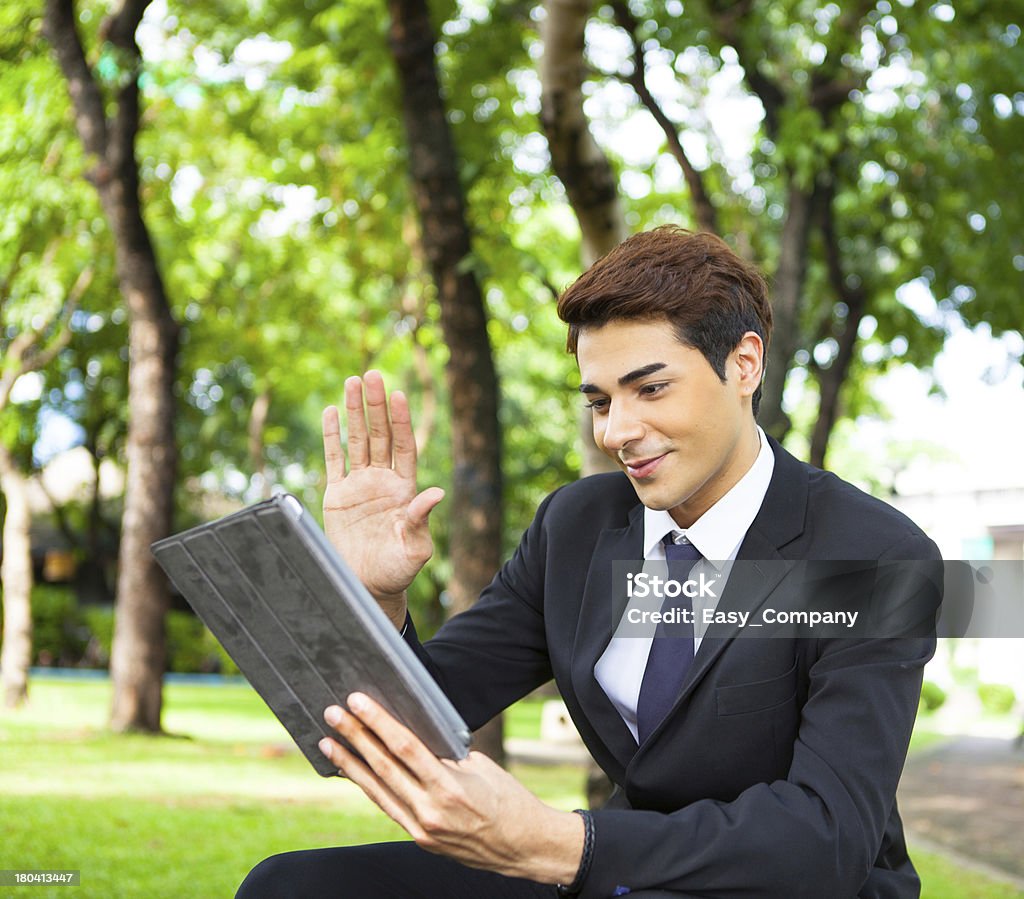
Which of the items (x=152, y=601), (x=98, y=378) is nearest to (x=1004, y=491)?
(x=98, y=378)

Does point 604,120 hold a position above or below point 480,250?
above

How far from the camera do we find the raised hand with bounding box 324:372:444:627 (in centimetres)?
251

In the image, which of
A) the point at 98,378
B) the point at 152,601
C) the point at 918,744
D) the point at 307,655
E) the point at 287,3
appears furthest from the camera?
the point at 98,378

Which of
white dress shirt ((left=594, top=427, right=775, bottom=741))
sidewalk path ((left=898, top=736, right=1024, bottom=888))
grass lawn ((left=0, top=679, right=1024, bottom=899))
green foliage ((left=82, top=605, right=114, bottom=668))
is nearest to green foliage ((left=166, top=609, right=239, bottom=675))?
green foliage ((left=82, top=605, right=114, bottom=668))

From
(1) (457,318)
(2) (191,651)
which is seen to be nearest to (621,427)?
(1) (457,318)

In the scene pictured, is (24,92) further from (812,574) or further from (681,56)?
(812,574)

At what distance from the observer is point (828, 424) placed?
1420 centimetres

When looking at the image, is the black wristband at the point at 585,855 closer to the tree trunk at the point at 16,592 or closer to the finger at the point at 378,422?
the finger at the point at 378,422

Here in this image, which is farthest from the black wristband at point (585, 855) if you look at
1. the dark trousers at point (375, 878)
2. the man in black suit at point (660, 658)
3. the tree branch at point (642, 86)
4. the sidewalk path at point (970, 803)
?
the sidewalk path at point (970, 803)

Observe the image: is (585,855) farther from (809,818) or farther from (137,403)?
(137,403)

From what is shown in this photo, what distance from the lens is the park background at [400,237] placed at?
26.1 feet

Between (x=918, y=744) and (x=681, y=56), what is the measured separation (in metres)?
14.0

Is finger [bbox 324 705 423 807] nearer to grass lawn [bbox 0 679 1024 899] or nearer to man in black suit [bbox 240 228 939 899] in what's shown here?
man in black suit [bbox 240 228 939 899]

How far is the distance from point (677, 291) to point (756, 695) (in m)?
0.74
